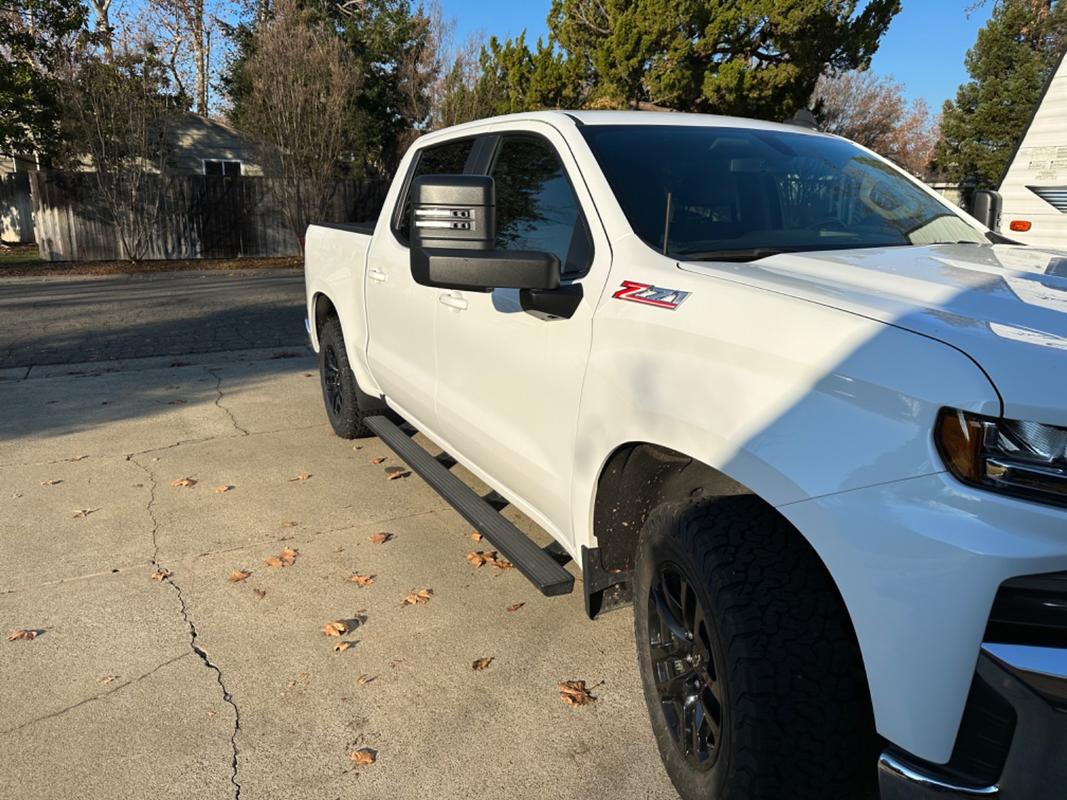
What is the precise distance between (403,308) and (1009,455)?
3.09 meters

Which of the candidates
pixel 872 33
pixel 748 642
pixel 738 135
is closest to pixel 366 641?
pixel 748 642

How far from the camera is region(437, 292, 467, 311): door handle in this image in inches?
140

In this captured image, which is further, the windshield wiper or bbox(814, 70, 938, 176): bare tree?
bbox(814, 70, 938, 176): bare tree

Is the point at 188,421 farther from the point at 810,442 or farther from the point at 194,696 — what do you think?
the point at 810,442

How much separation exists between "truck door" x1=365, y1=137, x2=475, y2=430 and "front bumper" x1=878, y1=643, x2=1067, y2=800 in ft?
9.04

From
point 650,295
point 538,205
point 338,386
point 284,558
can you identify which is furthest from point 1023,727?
point 338,386

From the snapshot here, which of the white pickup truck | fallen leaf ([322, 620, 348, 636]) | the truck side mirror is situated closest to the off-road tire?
the white pickup truck

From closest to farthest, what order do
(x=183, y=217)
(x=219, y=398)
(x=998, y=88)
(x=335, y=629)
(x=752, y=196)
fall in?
1. (x=752, y=196)
2. (x=335, y=629)
3. (x=219, y=398)
4. (x=183, y=217)
5. (x=998, y=88)

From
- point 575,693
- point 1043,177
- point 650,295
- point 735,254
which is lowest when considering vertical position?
point 575,693

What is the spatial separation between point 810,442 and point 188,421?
18.9 feet

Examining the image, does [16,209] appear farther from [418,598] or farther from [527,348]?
[527,348]

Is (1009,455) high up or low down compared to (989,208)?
down

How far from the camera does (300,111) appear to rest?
66.6 feet

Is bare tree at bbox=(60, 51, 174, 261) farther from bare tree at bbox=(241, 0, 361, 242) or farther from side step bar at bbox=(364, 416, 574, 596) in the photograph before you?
side step bar at bbox=(364, 416, 574, 596)
